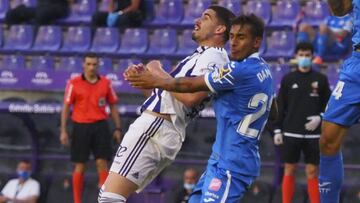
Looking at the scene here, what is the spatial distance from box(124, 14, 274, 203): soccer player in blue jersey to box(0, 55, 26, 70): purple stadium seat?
8724mm

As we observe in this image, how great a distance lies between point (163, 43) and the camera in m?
14.9

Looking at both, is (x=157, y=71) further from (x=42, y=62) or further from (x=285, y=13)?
(x=285, y=13)

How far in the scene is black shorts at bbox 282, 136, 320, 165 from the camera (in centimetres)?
1070

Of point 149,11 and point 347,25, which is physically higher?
point 347,25

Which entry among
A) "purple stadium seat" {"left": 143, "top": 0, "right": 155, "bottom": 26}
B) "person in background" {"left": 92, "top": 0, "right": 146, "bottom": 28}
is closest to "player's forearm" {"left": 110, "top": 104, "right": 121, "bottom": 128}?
"person in background" {"left": 92, "top": 0, "right": 146, "bottom": 28}

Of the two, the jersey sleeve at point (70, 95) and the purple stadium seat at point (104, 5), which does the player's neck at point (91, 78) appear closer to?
the jersey sleeve at point (70, 95)

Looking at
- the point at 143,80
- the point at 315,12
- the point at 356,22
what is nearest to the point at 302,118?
the point at 356,22

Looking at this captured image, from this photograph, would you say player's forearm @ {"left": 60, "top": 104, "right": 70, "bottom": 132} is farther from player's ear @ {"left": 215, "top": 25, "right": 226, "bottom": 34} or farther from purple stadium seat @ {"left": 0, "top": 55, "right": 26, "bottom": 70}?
player's ear @ {"left": 215, "top": 25, "right": 226, "bottom": 34}

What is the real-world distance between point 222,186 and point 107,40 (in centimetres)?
938

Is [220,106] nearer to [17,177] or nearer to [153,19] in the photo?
[17,177]

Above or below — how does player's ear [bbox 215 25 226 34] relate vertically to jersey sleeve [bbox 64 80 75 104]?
above

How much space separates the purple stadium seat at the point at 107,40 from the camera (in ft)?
50.5

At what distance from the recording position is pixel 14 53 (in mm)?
15539

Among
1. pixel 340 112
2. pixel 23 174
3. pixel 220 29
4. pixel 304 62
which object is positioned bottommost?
pixel 23 174
